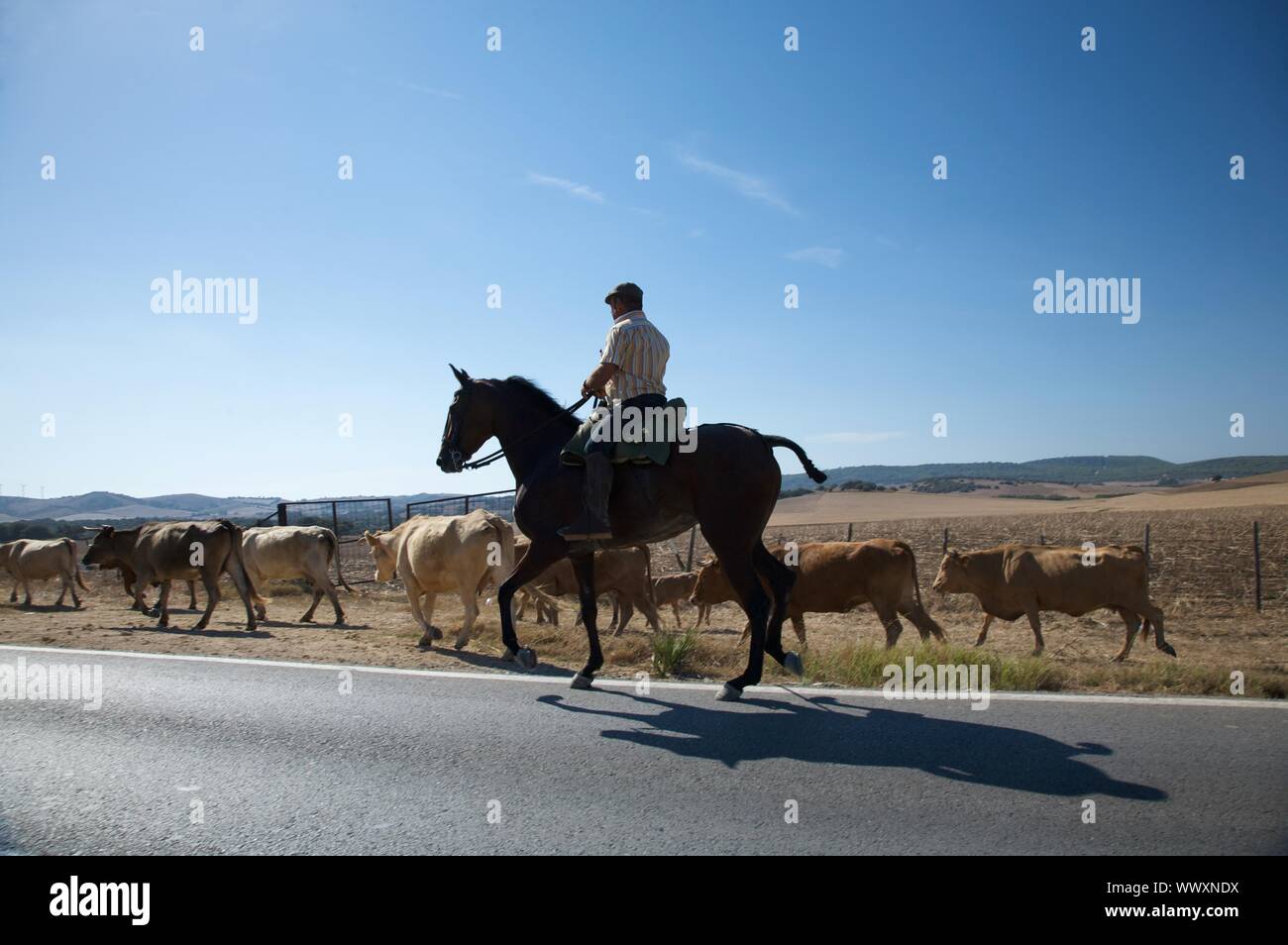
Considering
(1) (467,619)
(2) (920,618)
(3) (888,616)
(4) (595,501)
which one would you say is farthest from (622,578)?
(4) (595,501)

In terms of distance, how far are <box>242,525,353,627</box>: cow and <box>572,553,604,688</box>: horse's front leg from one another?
28.3 ft

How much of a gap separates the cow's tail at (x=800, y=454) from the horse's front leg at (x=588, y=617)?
1.91 metres

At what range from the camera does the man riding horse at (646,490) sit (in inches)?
266

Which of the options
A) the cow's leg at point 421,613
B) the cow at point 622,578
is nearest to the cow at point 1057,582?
the cow at point 622,578

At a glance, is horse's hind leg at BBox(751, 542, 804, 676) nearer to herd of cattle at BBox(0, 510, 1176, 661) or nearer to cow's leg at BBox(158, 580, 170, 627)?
herd of cattle at BBox(0, 510, 1176, 661)

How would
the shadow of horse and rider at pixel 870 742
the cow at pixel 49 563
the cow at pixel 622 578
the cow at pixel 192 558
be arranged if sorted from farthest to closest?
the cow at pixel 49 563, the cow at pixel 622 578, the cow at pixel 192 558, the shadow of horse and rider at pixel 870 742

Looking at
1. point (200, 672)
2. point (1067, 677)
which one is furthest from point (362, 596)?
point (1067, 677)

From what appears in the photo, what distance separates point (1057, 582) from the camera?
13391mm

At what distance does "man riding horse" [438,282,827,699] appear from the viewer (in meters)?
6.75

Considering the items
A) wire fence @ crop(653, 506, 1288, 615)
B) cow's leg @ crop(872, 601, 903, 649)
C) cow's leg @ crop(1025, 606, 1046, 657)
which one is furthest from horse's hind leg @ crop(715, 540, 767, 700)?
wire fence @ crop(653, 506, 1288, 615)

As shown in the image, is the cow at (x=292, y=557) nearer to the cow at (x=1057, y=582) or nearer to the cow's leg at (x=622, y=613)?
the cow's leg at (x=622, y=613)

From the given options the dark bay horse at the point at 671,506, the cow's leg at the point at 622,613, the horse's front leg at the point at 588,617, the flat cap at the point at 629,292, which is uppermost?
the flat cap at the point at 629,292

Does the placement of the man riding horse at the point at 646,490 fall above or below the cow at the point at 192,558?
above
